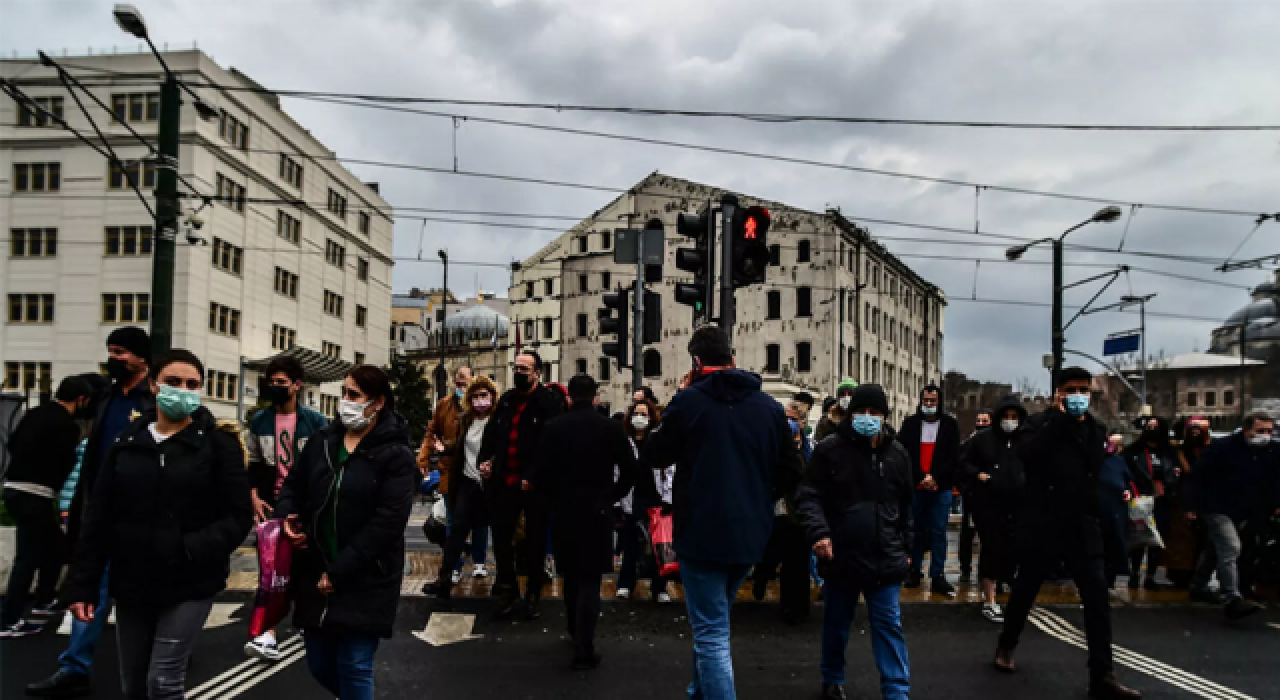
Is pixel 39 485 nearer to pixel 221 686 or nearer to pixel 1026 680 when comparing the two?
pixel 221 686

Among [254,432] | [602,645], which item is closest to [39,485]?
[254,432]

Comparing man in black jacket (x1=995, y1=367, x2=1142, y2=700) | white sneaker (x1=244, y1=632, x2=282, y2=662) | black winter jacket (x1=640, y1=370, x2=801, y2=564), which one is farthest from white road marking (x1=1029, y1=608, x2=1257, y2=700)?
white sneaker (x1=244, y1=632, x2=282, y2=662)

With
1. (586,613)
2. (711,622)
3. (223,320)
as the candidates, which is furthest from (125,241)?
(711,622)

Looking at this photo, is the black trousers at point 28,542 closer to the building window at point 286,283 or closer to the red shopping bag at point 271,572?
the red shopping bag at point 271,572

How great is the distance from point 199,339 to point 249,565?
33.9m

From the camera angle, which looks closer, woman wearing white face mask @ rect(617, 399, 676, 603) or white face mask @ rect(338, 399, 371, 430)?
white face mask @ rect(338, 399, 371, 430)

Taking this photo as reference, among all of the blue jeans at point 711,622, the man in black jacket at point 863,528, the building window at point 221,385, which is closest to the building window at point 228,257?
the building window at point 221,385

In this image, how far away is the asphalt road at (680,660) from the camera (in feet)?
19.7

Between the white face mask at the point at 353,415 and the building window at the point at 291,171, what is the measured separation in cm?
4717

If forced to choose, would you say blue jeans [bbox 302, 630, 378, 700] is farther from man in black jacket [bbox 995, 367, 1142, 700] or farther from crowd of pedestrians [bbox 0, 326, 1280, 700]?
man in black jacket [bbox 995, 367, 1142, 700]

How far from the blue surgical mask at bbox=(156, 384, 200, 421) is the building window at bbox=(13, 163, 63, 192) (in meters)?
44.8

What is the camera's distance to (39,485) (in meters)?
6.68

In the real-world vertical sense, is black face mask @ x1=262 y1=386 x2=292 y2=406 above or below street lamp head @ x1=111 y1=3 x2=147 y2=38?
below

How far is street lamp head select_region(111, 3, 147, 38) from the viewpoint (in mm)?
12586
